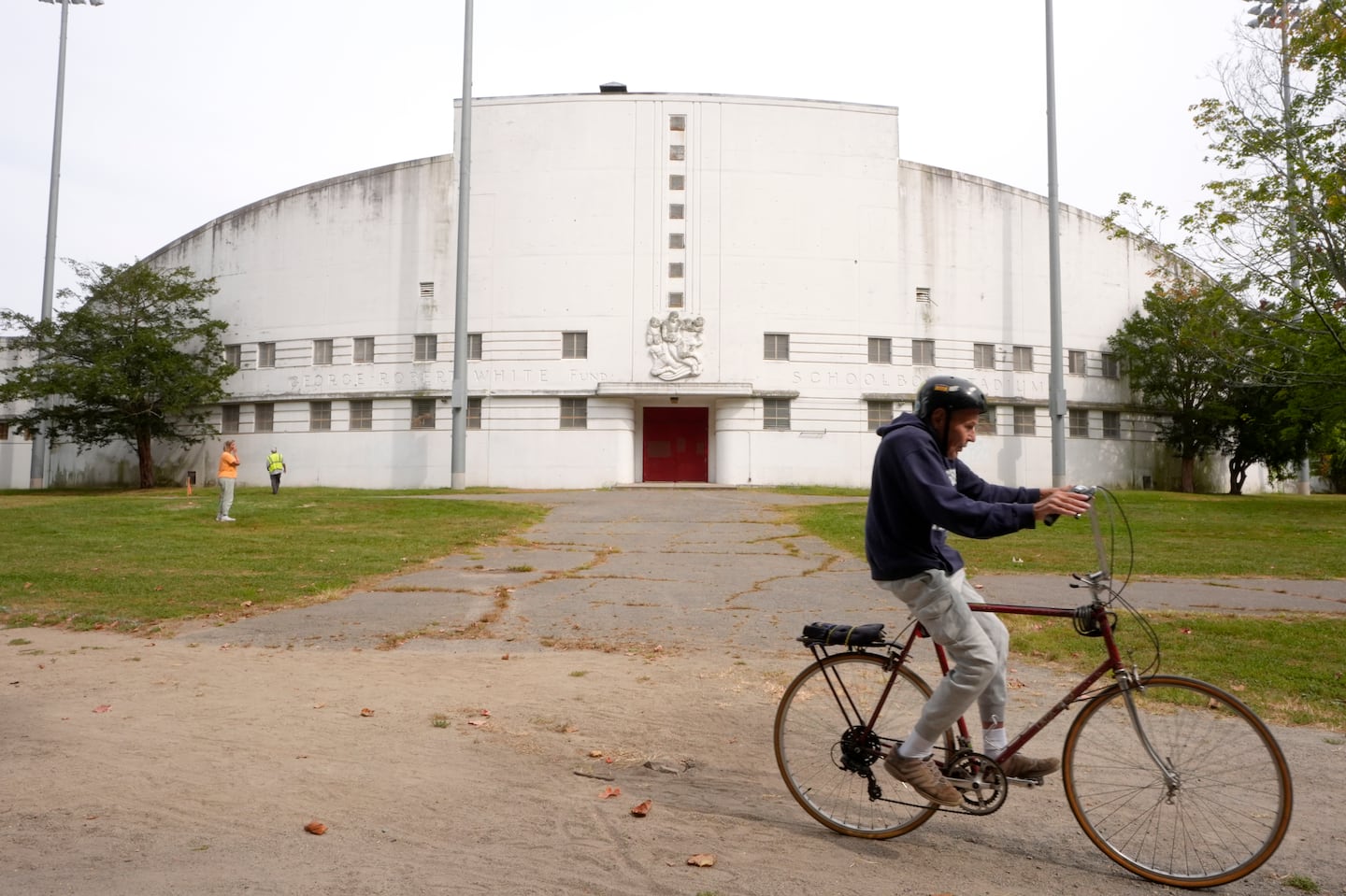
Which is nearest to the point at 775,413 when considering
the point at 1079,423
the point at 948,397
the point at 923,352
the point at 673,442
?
the point at 673,442

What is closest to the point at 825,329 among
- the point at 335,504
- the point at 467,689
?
the point at 335,504

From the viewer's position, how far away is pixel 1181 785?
3.51 metres

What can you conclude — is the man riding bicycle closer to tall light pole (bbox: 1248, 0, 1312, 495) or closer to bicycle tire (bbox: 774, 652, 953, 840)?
bicycle tire (bbox: 774, 652, 953, 840)

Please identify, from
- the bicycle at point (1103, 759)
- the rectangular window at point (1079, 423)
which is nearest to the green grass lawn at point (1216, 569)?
the bicycle at point (1103, 759)

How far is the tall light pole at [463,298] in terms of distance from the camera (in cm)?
3030

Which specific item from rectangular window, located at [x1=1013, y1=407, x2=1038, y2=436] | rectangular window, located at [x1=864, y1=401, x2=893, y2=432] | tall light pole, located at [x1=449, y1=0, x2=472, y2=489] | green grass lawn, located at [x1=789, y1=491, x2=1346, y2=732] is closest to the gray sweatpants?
green grass lawn, located at [x1=789, y1=491, x2=1346, y2=732]

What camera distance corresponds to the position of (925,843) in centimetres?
381

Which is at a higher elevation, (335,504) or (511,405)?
(511,405)

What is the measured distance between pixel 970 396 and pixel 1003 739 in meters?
1.41

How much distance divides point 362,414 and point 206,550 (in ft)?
69.9

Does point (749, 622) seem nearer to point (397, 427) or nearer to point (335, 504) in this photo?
point (335, 504)

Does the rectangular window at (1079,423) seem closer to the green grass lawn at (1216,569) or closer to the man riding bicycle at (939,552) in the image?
the green grass lawn at (1216,569)

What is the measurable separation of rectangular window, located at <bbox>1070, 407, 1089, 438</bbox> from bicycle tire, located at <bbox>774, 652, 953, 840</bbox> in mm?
35088

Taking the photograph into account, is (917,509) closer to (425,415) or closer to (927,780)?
(927,780)
